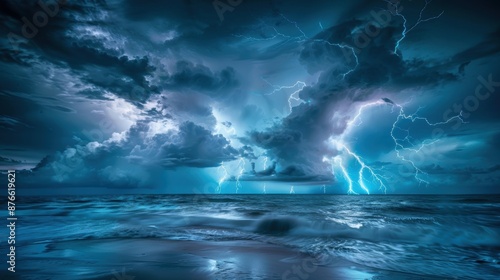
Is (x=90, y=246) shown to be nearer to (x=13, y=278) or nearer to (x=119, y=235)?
(x=119, y=235)

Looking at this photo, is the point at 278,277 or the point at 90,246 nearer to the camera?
the point at 278,277

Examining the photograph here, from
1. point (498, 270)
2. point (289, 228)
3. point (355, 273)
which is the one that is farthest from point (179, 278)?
point (289, 228)

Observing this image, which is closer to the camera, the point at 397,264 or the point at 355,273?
the point at 355,273

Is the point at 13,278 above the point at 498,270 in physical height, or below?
above

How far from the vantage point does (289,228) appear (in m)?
12.2

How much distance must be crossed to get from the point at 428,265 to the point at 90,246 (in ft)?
28.7

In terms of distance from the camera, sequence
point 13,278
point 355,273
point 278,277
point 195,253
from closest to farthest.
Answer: point 13,278 < point 278,277 < point 355,273 < point 195,253

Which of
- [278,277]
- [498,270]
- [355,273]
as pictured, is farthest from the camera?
[498,270]

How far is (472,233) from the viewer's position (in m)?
11.0

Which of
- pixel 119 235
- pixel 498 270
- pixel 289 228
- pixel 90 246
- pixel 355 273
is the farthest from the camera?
pixel 289 228

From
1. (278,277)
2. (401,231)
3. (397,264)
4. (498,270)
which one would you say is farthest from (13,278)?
(401,231)

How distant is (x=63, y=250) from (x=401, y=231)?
12365mm

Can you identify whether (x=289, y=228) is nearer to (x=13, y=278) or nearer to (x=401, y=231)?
(x=401, y=231)

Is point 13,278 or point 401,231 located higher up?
point 13,278
